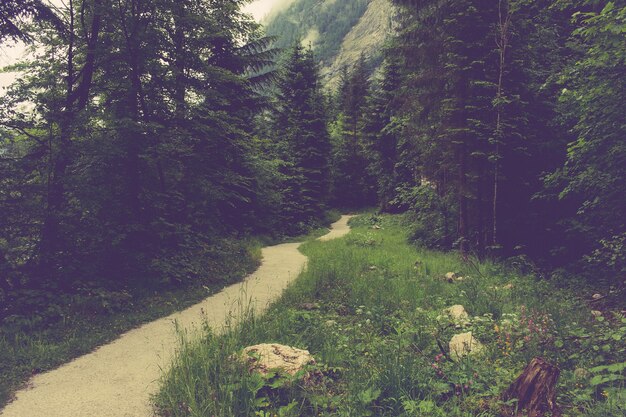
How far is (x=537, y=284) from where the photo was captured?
9305 mm

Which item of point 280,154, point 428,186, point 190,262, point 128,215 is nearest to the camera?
point 128,215

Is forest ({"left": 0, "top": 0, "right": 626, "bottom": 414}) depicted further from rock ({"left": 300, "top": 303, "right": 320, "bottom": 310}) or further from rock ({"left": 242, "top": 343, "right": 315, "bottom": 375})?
rock ({"left": 242, "top": 343, "right": 315, "bottom": 375})

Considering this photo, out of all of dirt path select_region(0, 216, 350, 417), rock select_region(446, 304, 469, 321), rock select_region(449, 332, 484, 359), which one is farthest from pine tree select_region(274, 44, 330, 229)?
rock select_region(449, 332, 484, 359)

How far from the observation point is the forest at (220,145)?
26.7ft

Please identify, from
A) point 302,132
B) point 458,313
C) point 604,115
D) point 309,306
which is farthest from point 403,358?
point 302,132

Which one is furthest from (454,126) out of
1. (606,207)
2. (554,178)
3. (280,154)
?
(280,154)

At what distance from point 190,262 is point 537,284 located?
33.1 ft

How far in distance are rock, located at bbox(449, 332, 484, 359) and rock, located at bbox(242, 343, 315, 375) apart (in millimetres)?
2081

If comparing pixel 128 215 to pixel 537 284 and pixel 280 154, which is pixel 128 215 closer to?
pixel 537 284

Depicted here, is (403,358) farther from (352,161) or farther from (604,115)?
(352,161)

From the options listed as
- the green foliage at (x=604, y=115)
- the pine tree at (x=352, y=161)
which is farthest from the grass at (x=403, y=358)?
the pine tree at (x=352, y=161)

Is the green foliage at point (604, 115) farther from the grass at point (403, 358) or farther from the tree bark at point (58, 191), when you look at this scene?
the tree bark at point (58, 191)

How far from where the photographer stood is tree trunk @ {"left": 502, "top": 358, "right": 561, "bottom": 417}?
12.1ft

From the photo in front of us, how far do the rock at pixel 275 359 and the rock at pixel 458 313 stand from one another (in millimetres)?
3101
